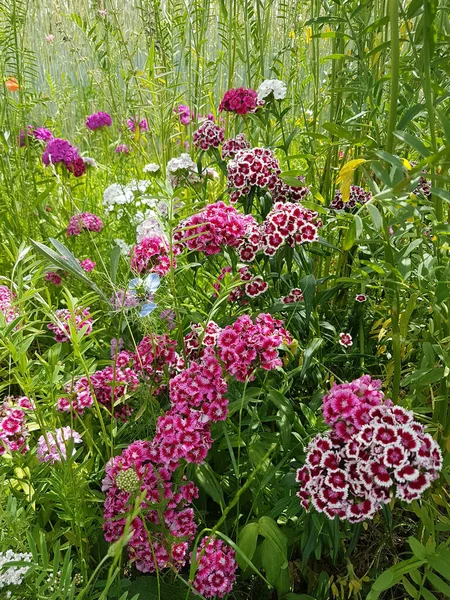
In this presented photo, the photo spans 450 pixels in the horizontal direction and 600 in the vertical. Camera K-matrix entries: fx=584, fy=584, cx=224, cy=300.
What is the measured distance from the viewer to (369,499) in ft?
3.06

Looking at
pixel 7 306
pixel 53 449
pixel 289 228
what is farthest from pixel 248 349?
pixel 7 306

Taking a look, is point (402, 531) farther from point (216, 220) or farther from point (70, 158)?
point (70, 158)

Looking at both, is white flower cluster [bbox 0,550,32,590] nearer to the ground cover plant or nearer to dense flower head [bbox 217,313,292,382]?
the ground cover plant

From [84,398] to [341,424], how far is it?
0.63 m

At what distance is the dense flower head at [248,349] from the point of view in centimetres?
114

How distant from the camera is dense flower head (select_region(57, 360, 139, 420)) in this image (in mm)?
1339

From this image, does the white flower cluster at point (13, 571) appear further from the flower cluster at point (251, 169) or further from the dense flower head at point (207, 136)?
the dense flower head at point (207, 136)

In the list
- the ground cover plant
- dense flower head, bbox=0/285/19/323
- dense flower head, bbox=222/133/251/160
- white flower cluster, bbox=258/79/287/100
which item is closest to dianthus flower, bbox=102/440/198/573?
the ground cover plant

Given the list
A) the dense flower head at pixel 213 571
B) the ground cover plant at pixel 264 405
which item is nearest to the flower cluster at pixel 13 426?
the ground cover plant at pixel 264 405

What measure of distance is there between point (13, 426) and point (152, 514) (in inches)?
15.3

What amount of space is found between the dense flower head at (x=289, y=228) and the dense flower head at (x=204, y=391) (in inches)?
13.9

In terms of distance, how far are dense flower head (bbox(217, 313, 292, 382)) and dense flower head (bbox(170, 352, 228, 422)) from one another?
0.12 feet

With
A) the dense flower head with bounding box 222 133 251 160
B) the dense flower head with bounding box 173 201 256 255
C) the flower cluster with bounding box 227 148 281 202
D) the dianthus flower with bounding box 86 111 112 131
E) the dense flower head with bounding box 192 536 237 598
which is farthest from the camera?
the dianthus flower with bounding box 86 111 112 131

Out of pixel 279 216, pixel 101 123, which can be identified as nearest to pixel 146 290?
pixel 279 216
